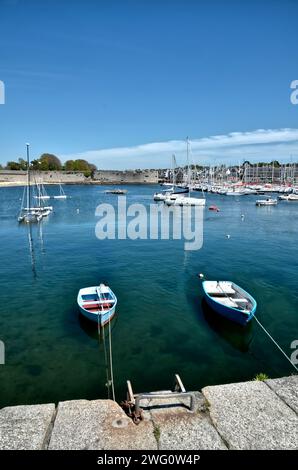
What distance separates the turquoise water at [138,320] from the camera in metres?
11.3

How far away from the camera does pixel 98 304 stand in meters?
15.4

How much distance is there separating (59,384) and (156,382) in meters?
3.64

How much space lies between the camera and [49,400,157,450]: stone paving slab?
5.66 metres

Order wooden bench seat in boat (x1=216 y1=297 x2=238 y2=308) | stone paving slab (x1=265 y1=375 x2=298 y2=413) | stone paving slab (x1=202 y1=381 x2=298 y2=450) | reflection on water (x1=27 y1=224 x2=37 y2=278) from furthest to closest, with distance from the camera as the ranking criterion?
reflection on water (x1=27 y1=224 x2=37 y2=278) → wooden bench seat in boat (x1=216 y1=297 x2=238 y2=308) → stone paving slab (x1=265 y1=375 x2=298 y2=413) → stone paving slab (x1=202 y1=381 x2=298 y2=450)

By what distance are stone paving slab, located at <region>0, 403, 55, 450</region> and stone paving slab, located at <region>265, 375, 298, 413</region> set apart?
5.56 metres

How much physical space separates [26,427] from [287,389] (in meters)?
6.36

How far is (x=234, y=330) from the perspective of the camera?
14570 mm

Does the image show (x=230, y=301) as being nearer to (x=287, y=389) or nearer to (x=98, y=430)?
(x=287, y=389)

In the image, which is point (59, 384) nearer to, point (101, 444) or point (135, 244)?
point (101, 444)

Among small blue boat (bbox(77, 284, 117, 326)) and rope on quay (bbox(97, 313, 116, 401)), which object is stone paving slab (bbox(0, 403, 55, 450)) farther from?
small blue boat (bbox(77, 284, 117, 326))
